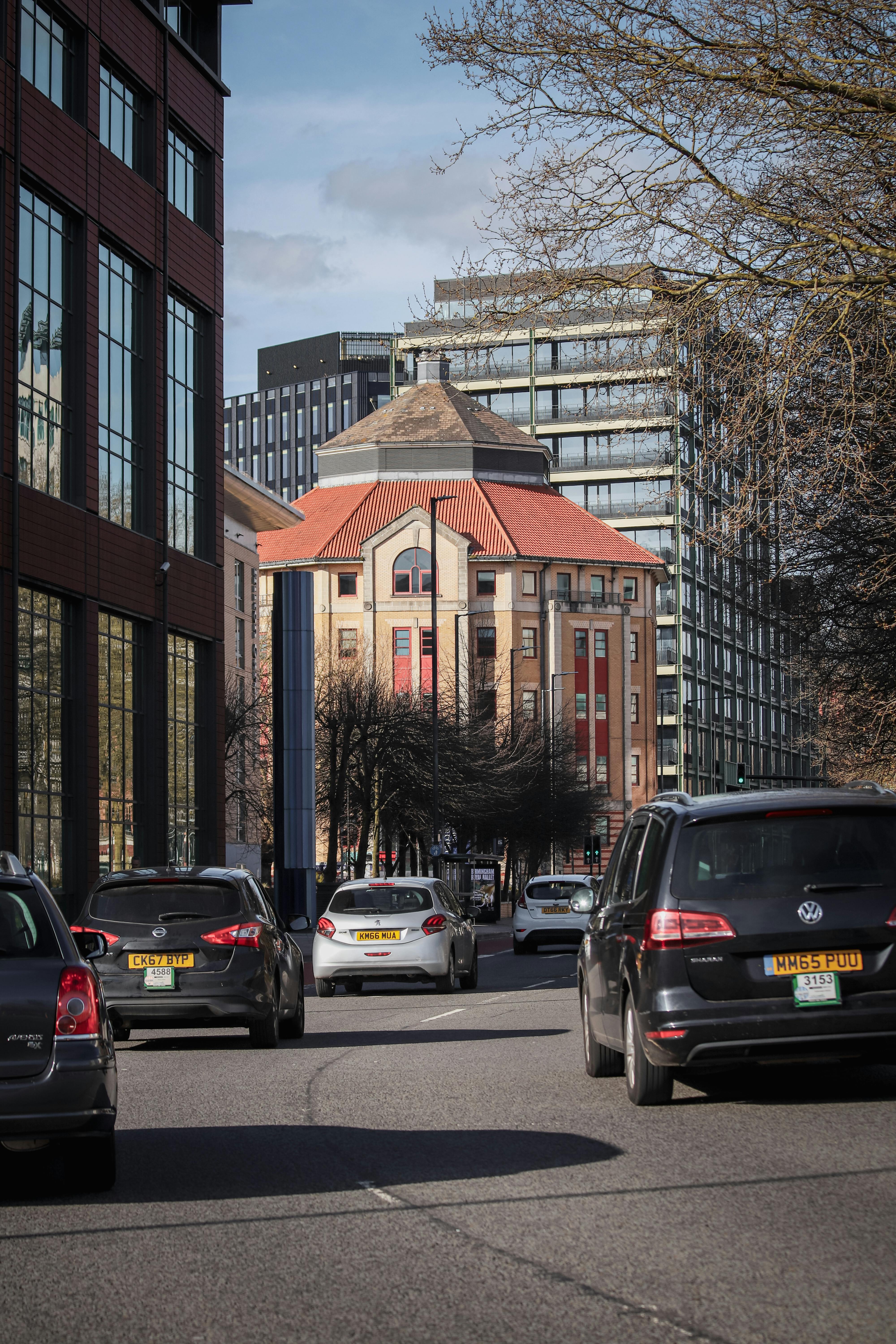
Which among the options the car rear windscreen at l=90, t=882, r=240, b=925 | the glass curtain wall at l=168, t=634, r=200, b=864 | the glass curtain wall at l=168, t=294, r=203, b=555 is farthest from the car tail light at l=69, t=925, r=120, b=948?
the glass curtain wall at l=168, t=294, r=203, b=555

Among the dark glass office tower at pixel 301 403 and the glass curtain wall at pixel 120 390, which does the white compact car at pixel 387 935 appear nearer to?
the glass curtain wall at pixel 120 390

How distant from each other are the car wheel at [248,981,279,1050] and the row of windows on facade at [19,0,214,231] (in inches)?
983

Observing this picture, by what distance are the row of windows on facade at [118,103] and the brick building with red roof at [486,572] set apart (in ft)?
189

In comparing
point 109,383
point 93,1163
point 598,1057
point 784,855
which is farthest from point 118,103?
point 93,1163

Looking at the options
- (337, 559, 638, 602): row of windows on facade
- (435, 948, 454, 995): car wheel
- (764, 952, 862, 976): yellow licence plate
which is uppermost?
(337, 559, 638, 602): row of windows on facade

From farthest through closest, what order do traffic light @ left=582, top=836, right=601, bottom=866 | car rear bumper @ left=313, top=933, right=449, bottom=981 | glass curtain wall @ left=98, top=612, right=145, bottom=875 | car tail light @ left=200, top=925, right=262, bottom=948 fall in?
1. traffic light @ left=582, top=836, right=601, bottom=866
2. glass curtain wall @ left=98, top=612, right=145, bottom=875
3. car rear bumper @ left=313, top=933, right=449, bottom=981
4. car tail light @ left=200, top=925, right=262, bottom=948

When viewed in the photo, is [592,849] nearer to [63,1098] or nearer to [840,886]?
[840,886]

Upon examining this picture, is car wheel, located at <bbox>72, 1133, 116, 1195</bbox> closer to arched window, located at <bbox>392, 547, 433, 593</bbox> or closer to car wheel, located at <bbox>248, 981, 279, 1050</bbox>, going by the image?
car wheel, located at <bbox>248, 981, 279, 1050</bbox>

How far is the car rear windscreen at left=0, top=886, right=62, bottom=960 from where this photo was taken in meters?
8.09

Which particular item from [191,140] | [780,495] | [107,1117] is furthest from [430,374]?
[107,1117]

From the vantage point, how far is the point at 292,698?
42625 mm

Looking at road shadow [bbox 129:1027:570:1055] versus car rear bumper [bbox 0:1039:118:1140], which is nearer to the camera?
car rear bumper [bbox 0:1039:118:1140]

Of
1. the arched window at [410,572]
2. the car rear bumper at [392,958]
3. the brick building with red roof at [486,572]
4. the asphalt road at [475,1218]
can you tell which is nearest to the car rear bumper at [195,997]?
the asphalt road at [475,1218]

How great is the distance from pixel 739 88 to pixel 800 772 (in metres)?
139
